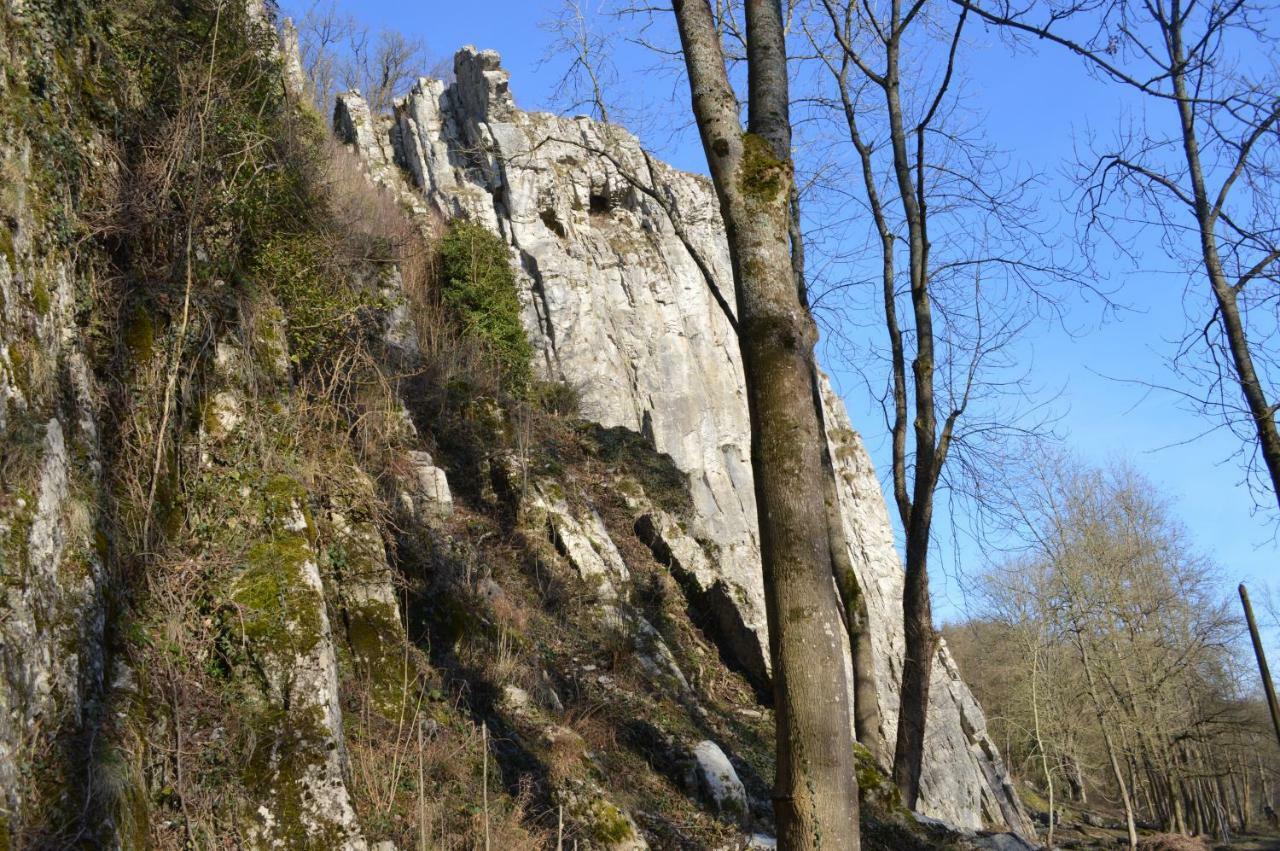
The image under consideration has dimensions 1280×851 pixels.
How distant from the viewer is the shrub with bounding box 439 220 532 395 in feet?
55.6

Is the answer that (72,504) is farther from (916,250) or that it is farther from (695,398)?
(695,398)

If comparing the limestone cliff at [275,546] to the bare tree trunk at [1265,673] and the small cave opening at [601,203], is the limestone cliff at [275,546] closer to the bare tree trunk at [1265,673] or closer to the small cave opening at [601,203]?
the bare tree trunk at [1265,673]

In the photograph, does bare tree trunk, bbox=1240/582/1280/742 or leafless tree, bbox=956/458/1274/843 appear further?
leafless tree, bbox=956/458/1274/843

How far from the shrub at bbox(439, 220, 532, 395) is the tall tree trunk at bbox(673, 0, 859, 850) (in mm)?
12211

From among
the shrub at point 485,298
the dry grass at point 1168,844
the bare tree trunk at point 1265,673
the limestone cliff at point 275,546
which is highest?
the shrub at point 485,298

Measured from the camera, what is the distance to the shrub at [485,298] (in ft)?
55.6

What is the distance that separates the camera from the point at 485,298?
57.6ft

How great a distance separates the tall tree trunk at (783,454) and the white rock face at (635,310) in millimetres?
12145

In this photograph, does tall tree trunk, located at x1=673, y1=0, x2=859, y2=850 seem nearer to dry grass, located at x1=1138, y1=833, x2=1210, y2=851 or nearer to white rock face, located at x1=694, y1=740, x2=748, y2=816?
white rock face, located at x1=694, y1=740, x2=748, y2=816

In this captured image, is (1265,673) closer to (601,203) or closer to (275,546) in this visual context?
(275,546)

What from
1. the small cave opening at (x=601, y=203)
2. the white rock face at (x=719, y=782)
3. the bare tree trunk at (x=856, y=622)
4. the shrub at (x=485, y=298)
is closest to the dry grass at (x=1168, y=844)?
the bare tree trunk at (x=856, y=622)

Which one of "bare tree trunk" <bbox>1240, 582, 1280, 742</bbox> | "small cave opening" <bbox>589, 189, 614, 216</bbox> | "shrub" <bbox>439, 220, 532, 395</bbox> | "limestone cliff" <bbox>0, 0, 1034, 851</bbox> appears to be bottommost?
"bare tree trunk" <bbox>1240, 582, 1280, 742</bbox>

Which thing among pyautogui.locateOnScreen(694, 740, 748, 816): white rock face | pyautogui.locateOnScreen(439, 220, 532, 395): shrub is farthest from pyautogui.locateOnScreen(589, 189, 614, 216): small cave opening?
pyautogui.locateOnScreen(694, 740, 748, 816): white rock face

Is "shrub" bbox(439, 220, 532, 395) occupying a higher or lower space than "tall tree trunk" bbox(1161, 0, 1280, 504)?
higher
